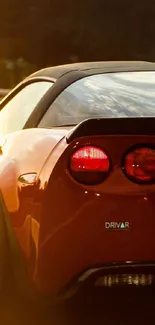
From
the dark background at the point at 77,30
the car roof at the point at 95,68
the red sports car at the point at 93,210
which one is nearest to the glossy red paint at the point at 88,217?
the red sports car at the point at 93,210

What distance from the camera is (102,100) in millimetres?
5203

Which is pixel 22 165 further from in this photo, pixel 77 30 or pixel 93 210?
pixel 77 30

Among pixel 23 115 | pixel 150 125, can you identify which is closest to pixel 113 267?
pixel 150 125

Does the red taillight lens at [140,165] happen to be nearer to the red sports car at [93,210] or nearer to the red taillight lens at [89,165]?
the red sports car at [93,210]

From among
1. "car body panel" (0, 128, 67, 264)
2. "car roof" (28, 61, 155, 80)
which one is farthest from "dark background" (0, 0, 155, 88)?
"car body panel" (0, 128, 67, 264)

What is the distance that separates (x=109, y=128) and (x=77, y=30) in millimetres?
40148

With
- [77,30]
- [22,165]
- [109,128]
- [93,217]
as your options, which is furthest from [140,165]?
[77,30]

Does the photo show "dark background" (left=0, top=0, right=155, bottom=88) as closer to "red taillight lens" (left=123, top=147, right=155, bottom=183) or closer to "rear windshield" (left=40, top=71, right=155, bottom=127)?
"rear windshield" (left=40, top=71, right=155, bottom=127)

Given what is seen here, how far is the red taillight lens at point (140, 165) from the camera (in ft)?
14.4

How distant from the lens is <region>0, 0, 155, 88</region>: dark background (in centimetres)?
4306

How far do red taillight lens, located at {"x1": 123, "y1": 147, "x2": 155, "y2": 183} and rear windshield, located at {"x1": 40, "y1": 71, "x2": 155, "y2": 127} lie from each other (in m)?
0.67

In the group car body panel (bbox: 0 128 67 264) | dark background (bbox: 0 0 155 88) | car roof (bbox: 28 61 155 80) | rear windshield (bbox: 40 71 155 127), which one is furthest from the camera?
dark background (bbox: 0 0 155 88)

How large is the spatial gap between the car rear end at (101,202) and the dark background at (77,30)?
37.6 metres

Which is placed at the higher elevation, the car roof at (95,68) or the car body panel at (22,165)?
the car roof at (95,68)
